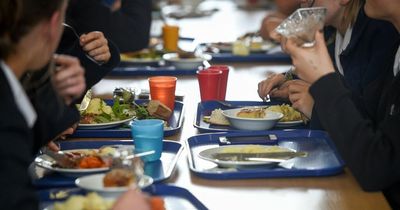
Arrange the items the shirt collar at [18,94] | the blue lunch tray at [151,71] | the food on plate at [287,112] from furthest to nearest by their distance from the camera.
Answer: the blue lunch tray at [151,71], the food on plate at [287,112], the shirt collar at [18,94]

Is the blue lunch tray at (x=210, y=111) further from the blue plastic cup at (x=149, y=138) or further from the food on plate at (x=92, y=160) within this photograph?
the food on plate at (x=92, y=160)

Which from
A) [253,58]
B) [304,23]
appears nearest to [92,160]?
[304,23]

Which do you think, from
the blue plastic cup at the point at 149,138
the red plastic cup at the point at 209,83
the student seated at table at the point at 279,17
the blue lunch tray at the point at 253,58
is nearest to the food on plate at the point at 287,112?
the red plastic cup at the point at 209,83

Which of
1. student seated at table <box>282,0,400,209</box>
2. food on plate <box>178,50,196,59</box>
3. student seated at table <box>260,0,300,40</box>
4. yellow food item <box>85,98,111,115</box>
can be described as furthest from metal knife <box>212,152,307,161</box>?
student seated at table <box>260,0,300,40</box>

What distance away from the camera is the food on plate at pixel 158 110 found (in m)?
2.28

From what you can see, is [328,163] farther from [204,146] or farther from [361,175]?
[204,146]

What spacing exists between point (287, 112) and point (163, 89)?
0.42 m

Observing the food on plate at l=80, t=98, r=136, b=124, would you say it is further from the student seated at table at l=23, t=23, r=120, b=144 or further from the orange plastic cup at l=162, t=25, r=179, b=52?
the orange plastic cup at l=162, t=25, r=179, b=52

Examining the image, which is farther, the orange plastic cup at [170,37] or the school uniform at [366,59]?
the orange plastic cup at [170,37]

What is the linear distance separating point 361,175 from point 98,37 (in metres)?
1.11

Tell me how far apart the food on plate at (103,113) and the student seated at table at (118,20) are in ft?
3.33

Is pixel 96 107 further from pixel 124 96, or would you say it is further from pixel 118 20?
pixel 118 20

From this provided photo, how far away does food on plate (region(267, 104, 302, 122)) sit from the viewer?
2.27 m

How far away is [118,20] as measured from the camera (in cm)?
355
